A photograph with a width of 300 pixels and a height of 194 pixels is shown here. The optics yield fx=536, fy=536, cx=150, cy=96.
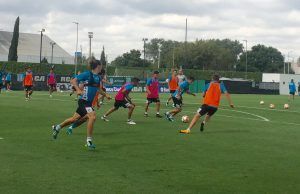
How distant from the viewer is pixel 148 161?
10102 mm

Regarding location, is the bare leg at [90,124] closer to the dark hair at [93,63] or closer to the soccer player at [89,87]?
the soccer player at [89,87]

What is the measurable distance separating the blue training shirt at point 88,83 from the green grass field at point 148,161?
1.11m

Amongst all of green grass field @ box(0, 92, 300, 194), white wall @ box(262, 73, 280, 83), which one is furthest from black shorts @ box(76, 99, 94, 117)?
white wall @ box(262, 73, 280, 83)

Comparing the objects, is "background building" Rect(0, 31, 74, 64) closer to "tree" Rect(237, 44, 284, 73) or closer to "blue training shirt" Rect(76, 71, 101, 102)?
"tree" Rect(237, 44, 284, 73)

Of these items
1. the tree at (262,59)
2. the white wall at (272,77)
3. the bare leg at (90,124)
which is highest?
the tree at (262,59)

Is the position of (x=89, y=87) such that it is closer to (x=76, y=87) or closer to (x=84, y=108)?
(x=76, y=87)

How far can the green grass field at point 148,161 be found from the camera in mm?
7852

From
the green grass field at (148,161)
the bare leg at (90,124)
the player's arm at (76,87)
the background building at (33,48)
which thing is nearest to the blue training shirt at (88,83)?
the player's arm at (76,87)

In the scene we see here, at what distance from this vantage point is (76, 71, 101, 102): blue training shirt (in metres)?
11.9

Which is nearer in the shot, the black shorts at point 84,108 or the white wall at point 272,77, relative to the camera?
the black shorts at point 84,108

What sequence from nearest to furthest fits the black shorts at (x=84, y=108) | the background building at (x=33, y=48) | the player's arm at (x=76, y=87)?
1. the player's arm at (x=76, y=87)
2. the black shorts at (x=84, y=108)
3. the background building at (x=33, y=48)

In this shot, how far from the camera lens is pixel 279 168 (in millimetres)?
9750

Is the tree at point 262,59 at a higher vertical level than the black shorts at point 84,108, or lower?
higher

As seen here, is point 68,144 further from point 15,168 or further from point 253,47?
point 253,47
